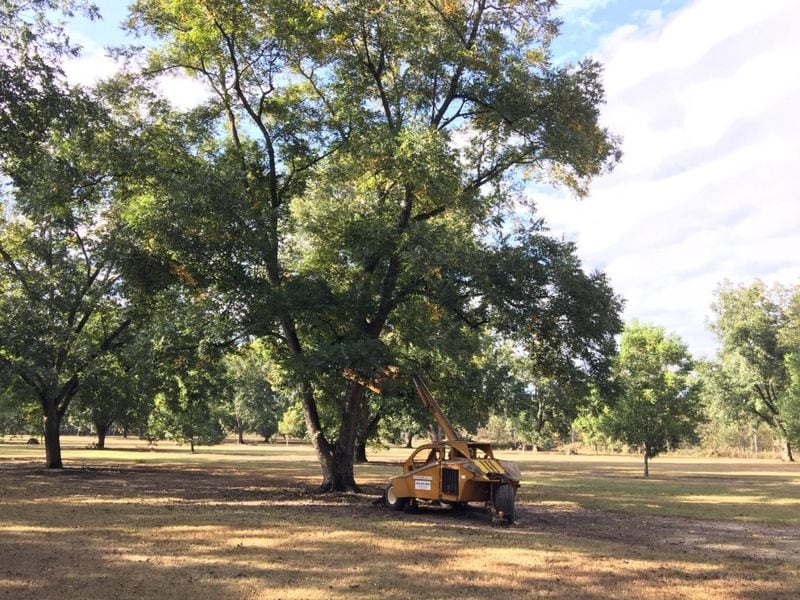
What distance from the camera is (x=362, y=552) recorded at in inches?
389

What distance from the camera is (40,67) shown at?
13.7 m

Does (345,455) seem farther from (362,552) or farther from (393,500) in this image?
(362,552)

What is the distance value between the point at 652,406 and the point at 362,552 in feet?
110

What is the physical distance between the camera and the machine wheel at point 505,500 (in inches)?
549

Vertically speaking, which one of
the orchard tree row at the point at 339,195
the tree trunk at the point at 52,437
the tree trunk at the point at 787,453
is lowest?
the tree trunk at the point at 787,453

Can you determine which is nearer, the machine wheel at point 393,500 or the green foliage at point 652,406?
the machine wheel at point 393,500

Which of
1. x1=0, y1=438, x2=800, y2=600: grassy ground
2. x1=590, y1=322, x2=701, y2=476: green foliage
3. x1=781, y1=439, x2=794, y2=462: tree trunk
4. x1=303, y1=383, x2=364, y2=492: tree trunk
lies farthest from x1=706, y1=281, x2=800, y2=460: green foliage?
x1=303, y1=383, x2=364, y2=492: tree trunk

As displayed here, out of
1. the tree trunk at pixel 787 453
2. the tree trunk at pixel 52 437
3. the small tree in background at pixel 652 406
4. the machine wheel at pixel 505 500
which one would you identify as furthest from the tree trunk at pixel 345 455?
the tree trunk at pixel 787 453

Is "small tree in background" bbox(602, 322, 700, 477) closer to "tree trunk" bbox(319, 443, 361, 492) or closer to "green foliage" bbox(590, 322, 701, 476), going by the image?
"green foliage" bbox(590, 322, 701, 476)

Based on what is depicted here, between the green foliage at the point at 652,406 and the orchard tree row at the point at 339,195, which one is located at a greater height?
the orchard tree row at the point at 339,195

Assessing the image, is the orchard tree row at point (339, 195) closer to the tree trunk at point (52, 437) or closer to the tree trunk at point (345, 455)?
the tree trunk at point (345, 455)

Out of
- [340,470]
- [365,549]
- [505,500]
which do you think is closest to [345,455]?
[340,470]

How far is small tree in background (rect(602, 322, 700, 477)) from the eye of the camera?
128ft

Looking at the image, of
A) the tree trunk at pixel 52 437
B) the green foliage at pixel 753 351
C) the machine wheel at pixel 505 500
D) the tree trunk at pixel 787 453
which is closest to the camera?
the machine wheel at pixel 505 500
